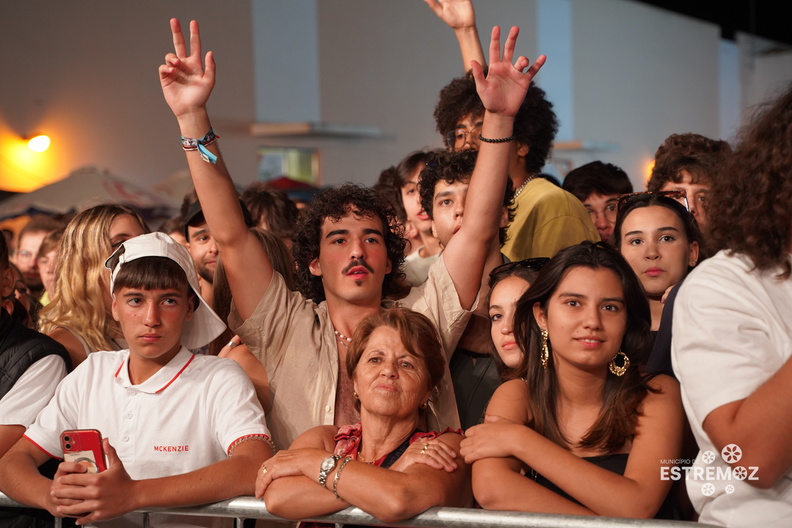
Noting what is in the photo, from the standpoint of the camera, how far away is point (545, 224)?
360 cm

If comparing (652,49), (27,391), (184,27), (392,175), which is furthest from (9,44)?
(652,49)

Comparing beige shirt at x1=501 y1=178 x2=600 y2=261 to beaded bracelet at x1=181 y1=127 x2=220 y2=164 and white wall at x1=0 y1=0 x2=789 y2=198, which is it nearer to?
beaded bracelet at x1=181 y1=127 x2=220 y2=164

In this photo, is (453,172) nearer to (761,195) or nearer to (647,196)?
(647,196)

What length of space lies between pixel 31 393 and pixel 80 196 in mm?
6851

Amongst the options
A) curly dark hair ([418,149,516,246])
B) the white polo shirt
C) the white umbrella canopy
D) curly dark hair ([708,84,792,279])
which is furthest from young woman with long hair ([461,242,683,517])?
the white umbrella canopy

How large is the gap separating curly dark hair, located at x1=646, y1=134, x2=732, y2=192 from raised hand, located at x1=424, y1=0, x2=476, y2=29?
1.09m

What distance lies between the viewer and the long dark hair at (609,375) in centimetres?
245

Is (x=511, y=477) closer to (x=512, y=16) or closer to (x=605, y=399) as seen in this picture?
(x=605, y=399)

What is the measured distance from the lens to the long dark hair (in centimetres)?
245

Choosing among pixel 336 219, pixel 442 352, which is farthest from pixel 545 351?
pixel 336 219

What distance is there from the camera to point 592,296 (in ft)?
8.30

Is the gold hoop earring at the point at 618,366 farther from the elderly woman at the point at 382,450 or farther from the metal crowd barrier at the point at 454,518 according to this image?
the metal crowd barrier at the point at 454,518

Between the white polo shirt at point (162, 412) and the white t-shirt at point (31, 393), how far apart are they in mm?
69

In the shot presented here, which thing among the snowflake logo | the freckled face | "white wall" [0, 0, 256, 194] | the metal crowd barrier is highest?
"white wall" [0, 0, 256, 194]
